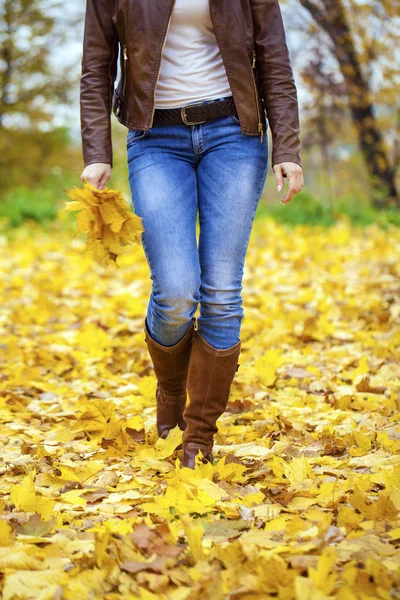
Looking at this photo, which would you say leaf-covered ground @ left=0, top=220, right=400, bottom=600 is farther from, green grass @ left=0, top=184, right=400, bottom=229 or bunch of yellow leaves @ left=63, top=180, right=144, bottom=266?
green grass @ left=0, top=184, right=400, bottom=229

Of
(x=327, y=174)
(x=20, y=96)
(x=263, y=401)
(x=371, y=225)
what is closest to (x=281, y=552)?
(x=263, y=401)

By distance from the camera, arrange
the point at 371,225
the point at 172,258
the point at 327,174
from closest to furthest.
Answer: the point at 172,258 → the point at 371,225 → the point at 327,174

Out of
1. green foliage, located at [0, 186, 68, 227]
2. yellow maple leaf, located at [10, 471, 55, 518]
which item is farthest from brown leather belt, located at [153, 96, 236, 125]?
green foliage, located at [0, 186, 68, 227]

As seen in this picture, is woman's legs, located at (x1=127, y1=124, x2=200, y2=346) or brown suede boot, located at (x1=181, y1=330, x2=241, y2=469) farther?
brown suede boot, located at (x1=181, y1=330, x2=241, y2=469)

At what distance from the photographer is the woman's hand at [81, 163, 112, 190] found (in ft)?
8.80

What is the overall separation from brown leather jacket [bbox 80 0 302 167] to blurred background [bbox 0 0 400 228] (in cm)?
355

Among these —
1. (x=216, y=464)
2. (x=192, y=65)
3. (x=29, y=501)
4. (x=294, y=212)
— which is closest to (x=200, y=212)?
(x=192, y=65)

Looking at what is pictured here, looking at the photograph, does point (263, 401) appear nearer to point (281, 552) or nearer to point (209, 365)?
point (209, 365)

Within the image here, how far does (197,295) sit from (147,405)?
1.18m

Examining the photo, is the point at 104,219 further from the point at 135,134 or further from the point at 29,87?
the point at 29,87

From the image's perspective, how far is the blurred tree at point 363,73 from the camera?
914 cm

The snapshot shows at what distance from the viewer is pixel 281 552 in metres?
1.88

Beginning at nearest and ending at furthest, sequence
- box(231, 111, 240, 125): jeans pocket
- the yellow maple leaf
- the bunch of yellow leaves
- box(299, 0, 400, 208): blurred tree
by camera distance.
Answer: the yellow maple leaf
the bunch of yellow leaves
box(231, 111, 240, 125): jeans pocket
box(299, 0, 400, 208): blurred tree

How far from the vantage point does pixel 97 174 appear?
2691 millimetres
